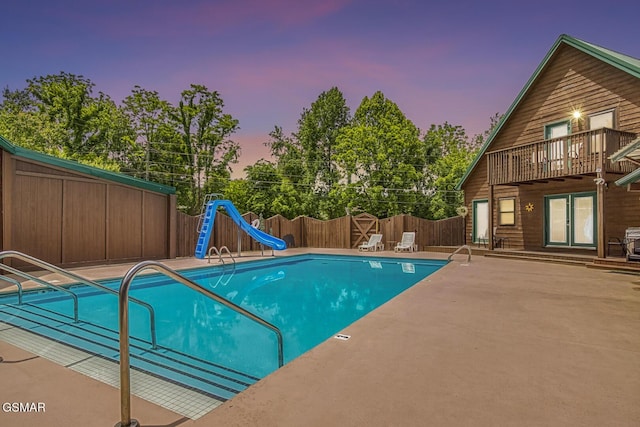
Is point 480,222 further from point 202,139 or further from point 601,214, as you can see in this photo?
point 202,139

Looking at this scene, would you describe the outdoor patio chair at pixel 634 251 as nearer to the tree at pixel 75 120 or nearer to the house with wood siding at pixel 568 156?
the house with wood siding at pixel 568 156

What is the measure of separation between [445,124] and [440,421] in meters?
28.5

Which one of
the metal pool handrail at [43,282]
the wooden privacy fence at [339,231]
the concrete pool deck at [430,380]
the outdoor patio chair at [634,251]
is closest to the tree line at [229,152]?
the wooden privacy fence at [339,231]

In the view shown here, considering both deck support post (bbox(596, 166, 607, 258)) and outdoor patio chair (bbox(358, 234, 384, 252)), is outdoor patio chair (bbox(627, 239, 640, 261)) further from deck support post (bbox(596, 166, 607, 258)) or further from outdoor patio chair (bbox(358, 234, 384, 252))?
outdoor patio chair (bbox(358, 234, 384, 252))

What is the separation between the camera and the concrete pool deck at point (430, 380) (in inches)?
92.7

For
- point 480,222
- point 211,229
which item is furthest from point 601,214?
point 211,229

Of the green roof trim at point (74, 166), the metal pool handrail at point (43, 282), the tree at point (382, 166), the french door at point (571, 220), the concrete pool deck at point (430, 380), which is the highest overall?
the tree at point (382, 166)

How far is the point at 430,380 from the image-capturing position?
290cm

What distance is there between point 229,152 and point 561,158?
888 inches

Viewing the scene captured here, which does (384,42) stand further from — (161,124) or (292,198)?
(161,124)

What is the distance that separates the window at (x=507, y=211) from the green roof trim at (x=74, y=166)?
508 inches

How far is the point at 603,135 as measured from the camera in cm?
1012

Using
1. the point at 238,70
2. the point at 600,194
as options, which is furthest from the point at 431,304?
the point at 238,70

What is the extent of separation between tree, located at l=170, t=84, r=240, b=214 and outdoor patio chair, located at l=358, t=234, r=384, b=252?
1465cm
